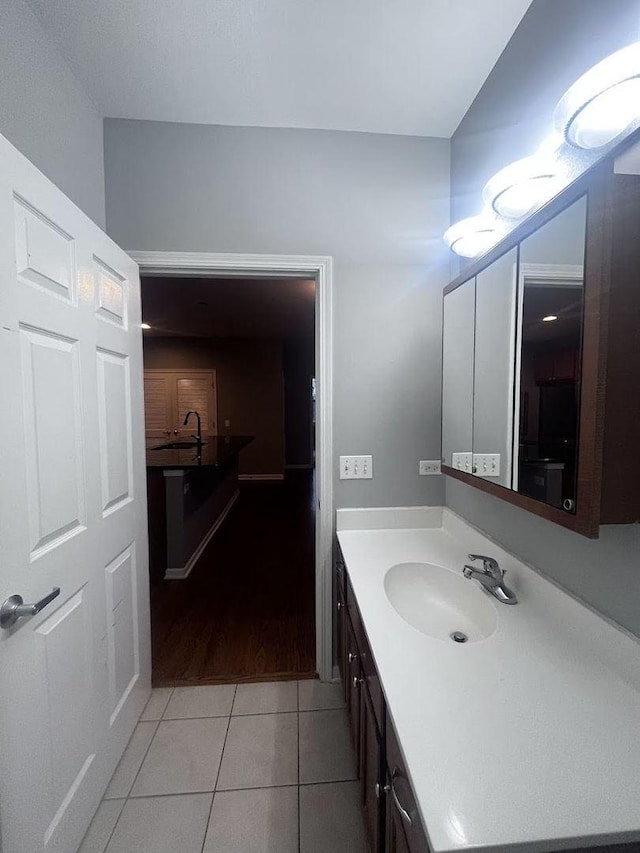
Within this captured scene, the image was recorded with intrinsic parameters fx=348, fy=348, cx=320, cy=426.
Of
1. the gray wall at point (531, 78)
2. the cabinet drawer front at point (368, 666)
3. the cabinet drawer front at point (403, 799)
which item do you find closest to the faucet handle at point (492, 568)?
the cabinet drawer front at point (368, 666)

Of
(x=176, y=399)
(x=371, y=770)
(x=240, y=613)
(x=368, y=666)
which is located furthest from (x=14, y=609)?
(x=176, y=399)

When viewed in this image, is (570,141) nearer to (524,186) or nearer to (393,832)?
(524,186)

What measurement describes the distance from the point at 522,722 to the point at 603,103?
131 cm

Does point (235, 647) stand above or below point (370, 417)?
below

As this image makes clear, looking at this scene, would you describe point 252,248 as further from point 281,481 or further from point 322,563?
point 281,481

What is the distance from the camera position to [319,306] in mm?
1643

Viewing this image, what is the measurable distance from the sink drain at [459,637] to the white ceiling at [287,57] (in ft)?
6.71

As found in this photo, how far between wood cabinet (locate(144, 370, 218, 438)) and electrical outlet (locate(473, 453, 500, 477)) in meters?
5.86

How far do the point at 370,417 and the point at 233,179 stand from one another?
127 cm

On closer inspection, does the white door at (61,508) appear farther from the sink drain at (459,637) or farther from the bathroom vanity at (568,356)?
the bathroom vanity at (568,356)

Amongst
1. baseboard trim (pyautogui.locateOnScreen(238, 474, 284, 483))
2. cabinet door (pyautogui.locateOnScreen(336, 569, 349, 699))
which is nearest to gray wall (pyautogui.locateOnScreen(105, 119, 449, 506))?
cabinet door (pyautogui.locateOnScreen(336, 569, 349, 699))

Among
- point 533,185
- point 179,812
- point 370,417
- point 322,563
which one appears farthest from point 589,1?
point 179,812

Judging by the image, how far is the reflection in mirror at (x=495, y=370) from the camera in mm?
1113

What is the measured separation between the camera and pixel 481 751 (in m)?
0.61
